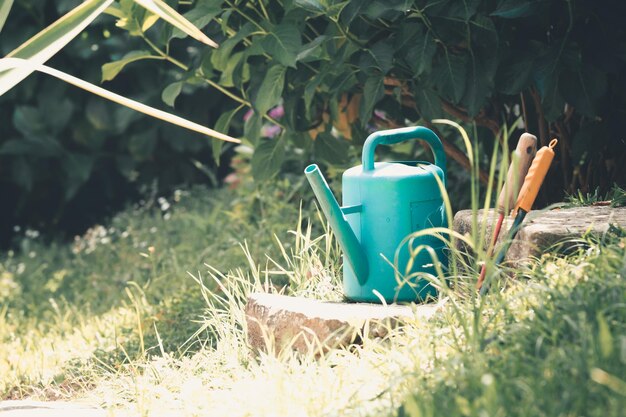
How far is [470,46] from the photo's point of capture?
2.54m

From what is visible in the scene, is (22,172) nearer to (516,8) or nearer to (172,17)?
(172,17)

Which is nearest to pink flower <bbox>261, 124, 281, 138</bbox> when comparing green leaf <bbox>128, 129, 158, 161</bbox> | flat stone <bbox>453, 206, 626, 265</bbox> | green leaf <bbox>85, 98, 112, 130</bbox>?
green leaf <bbox>128, 129, 158, 161</bbox>

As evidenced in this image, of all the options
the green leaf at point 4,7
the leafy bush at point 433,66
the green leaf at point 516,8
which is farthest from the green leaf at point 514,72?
the green leaf at point 4,7

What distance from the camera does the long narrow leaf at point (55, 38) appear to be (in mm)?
2191

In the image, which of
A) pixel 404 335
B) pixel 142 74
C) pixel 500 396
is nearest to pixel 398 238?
pixel 404 335

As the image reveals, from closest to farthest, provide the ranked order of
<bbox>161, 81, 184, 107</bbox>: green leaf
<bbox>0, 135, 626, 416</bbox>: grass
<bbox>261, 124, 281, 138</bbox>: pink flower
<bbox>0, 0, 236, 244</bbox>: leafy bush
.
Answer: <bbox>0, 135, 626, 416</bbox>: grass < <bbox>161, 81, 184, 107</bbox>: green leaf < <bbox>261, 124, 281, 138</bbox>: pink flower < <bbox>0, 0, 236, 244</bbox>: leafy bush

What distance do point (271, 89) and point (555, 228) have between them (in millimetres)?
998

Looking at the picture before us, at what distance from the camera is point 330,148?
306 centimetres

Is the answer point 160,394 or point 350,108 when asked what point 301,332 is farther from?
point 350,108

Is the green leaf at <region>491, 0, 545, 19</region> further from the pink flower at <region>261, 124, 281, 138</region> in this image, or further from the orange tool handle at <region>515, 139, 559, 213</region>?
the pink flower at <region>261, 124, 281, 138</region>

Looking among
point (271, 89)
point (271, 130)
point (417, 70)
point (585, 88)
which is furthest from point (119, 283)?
point (585, 88)

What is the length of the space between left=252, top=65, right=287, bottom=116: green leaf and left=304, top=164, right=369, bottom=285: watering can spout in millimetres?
509

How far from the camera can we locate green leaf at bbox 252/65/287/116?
2711mm

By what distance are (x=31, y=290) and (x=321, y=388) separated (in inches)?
107
